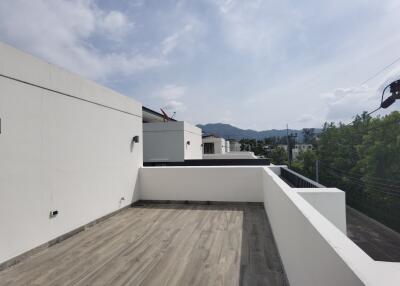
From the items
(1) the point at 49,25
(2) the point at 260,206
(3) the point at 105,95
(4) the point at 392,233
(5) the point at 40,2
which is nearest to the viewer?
(5) the point at 40,2

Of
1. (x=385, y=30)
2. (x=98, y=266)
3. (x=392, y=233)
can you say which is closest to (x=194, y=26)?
(x=98, y=266)

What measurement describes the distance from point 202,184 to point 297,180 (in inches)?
88.0

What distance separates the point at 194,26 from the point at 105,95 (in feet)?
9.60

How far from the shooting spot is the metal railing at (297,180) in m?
3.70

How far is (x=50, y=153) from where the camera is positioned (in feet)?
11.0

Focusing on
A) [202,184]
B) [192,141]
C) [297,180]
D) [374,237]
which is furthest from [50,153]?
[374,237]

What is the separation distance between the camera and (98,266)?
2.77 metres

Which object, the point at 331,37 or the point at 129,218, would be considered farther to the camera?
the point at 331,37

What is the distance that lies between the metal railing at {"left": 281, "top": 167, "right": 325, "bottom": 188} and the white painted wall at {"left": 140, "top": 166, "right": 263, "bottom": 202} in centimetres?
71

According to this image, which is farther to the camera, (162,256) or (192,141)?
(192,141)

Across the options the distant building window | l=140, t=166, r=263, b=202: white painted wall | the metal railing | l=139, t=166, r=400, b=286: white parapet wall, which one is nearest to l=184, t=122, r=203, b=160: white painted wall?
l=140, t=166, r=263, b=202: white painted wall

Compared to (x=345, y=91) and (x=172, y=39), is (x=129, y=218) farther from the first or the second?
(x=345, y=91)

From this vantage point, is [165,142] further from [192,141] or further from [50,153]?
[50,153]

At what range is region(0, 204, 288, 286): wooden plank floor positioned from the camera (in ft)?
8.21
